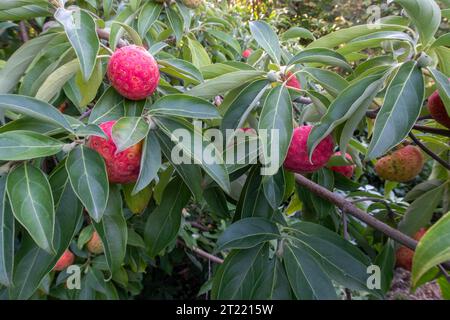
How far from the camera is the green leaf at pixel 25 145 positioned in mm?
504

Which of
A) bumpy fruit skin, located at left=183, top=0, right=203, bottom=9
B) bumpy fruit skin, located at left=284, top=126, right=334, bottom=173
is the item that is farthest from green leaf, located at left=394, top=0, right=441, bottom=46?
bumpy fruit skin, located at left=183, top=0, right=203, bottom=9

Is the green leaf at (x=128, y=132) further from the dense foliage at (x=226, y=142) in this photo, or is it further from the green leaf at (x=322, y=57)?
the green leaf at (x=322, y=57)

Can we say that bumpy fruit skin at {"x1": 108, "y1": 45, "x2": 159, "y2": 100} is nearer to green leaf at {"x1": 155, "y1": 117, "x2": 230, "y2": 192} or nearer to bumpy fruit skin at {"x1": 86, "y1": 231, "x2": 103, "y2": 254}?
→ green leaf at {"x1": 155, "y1": 117, "x2": 230, "y2": 192}

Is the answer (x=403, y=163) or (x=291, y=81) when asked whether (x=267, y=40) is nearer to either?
(x=291, y=81)

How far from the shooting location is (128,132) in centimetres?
54

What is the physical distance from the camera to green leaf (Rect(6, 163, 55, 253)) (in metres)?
0.48

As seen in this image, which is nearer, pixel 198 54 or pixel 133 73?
pixel 133 73

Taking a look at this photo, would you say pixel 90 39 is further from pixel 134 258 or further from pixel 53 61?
pixel 134 258

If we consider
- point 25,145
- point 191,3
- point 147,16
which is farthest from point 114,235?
point 191,3

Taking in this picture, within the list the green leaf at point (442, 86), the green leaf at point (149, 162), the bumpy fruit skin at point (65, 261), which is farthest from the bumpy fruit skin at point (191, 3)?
the bumpy fruit skin at point (65, 261)

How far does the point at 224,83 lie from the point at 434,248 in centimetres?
39

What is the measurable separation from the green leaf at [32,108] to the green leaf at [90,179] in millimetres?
44

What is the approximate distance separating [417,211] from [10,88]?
866 millimetres
